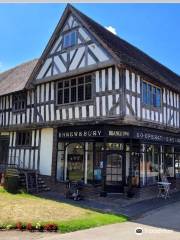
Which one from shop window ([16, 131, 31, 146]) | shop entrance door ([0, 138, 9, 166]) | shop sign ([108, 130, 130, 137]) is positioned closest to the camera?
shop sign ([108, 130, 130, 137])

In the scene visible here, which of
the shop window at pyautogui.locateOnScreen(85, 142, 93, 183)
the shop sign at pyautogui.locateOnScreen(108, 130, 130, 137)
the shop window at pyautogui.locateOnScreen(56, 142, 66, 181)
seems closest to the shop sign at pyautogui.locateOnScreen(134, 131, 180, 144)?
the shop sign at pyautogui.locateOnScreen(108, 130, 130, 137)

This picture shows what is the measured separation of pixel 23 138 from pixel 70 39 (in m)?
7.17

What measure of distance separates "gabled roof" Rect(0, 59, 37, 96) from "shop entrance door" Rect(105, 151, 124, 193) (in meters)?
7.16

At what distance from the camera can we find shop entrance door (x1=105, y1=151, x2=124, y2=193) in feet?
51.7

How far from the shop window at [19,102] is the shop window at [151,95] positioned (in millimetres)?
7806

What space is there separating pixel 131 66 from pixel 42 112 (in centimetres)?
631

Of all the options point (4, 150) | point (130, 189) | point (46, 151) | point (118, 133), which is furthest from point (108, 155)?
point (4, 150)

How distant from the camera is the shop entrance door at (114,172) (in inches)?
620

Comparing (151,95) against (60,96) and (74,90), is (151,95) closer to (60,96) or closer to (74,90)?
(74,90)

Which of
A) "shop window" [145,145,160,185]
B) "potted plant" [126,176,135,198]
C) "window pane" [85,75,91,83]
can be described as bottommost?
"potted plant" [126,176,135,198]

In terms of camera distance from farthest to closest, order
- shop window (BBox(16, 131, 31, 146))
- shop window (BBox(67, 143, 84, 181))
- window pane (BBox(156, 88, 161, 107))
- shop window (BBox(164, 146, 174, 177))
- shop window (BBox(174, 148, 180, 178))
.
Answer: shop window (BBox(174, 148, 180, 178)) < shop window (BBox(16, 131, 31, 146)) < shop window (BBox(164, 146, 174, 177)) < window pane (BBox(156, 88, 161, 107)) < shop window (BBox(67, 143, 84, 181))

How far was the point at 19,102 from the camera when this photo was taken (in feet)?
65.2

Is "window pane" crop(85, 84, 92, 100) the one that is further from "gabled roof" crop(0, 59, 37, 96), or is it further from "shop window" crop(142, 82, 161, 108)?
"gabled roof" crop(0, 59, 37, 96)

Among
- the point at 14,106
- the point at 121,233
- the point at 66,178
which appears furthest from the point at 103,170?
the point at 14,106
